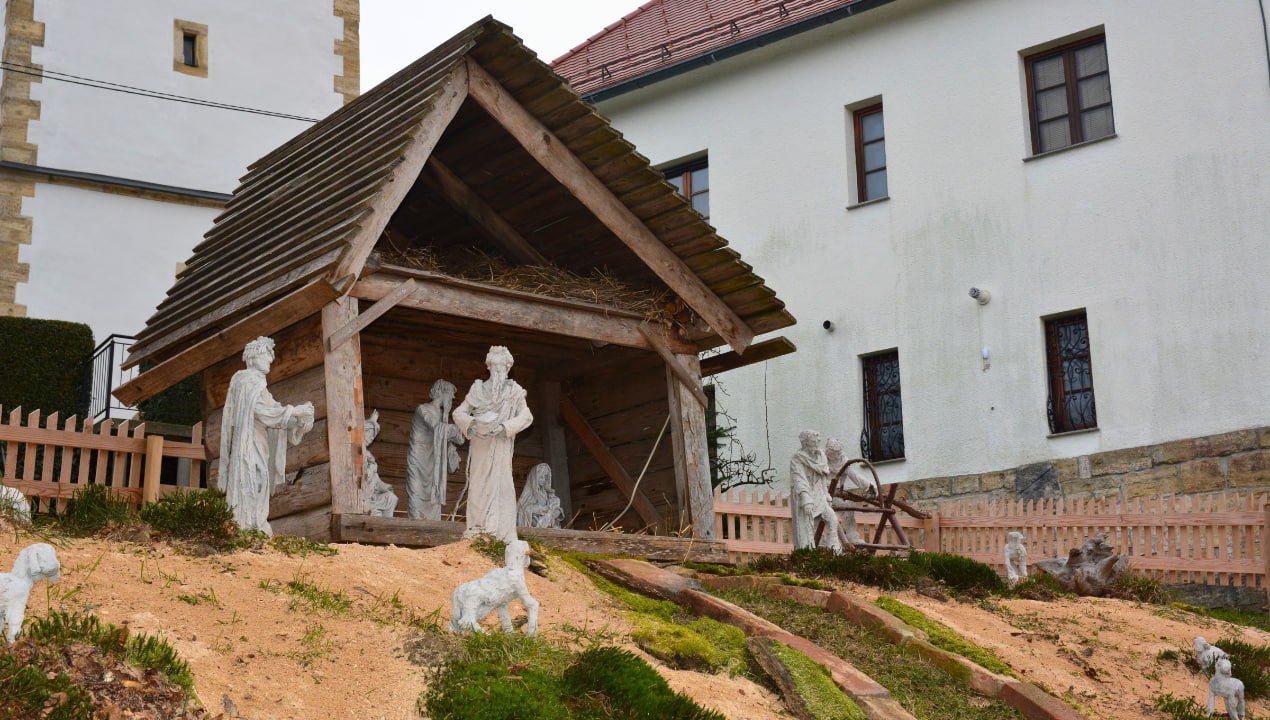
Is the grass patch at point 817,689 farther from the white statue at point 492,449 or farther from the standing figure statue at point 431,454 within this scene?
the standing figure statue at point 431,454

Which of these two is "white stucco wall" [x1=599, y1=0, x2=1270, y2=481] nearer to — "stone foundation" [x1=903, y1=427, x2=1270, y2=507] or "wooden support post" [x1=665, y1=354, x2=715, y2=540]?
"stone foundation" [x1=903, y1=427, x2=1270, y2=507]

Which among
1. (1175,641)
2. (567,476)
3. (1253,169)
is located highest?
(1253,169)

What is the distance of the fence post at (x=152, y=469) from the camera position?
15.6m

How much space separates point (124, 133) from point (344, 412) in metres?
14.2

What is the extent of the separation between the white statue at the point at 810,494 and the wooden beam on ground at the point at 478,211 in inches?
126

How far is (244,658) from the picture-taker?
→ 8.44 meters

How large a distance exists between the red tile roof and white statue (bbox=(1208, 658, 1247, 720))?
13895mm

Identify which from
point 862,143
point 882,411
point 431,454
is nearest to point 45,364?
point 431,454

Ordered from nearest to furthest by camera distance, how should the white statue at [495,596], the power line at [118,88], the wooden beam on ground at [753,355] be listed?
the white statue at [495,596]
the wooden beam on ground at [753,355]
the power line at [118,88]

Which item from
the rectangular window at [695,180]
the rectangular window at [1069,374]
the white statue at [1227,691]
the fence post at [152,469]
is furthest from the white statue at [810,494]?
the rectangular window at [695,180]

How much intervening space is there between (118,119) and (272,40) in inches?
126

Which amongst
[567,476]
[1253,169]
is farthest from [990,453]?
[567,476]

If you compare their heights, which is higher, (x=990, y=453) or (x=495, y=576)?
(x=990, y=453)

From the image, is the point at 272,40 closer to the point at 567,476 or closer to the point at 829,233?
the point at 829,233
